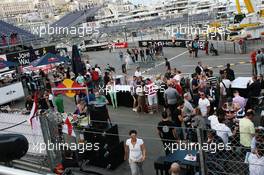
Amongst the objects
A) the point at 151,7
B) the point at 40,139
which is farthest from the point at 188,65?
the point at 151,7

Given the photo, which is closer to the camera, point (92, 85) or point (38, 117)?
point (38, 117)

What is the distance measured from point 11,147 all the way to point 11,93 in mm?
16806

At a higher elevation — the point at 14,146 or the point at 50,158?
the point at 14,146

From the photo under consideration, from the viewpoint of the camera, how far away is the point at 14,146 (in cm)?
189

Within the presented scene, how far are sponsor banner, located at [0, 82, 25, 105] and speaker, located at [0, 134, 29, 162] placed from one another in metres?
16.2

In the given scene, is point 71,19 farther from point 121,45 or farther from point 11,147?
point 11,147

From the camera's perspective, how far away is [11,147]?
1872 millimetres

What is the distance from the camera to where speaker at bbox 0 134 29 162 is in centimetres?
185

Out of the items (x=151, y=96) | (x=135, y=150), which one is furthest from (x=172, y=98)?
(x=135, y=150)

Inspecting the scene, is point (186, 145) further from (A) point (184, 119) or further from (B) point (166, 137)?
(A) point (184, 119)

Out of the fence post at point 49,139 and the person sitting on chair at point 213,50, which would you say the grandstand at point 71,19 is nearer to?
the person sitting on chair at point 213,50

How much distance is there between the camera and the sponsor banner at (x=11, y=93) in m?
17.3

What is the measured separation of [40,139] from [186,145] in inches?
105

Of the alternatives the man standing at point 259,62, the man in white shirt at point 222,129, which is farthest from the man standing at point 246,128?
the man standing at point 259,62
